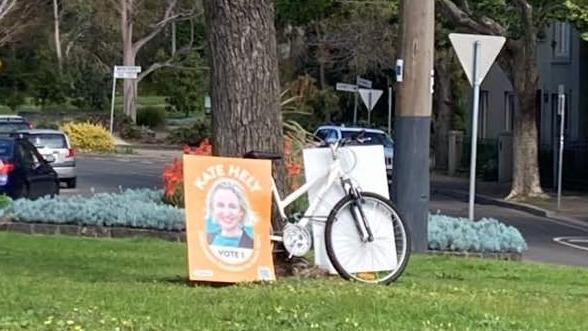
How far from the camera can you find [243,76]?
10.9m

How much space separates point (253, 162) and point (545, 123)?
36.8 metres

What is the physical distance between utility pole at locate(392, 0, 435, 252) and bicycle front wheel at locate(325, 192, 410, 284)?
5.88 m

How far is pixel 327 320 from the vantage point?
334 inches

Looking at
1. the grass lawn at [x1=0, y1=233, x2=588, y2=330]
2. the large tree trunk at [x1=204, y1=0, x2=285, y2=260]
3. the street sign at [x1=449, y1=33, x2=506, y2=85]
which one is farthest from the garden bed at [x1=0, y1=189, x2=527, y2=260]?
the large tree trunk at [x1=204, y1=0, x2=285, y2=260]

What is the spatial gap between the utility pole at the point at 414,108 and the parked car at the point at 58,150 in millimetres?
18790

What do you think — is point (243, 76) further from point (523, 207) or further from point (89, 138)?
point (89, 138)

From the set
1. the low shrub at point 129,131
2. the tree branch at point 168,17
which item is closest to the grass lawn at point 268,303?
the low shrub at point 129,131

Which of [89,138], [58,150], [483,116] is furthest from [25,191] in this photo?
[89,138]

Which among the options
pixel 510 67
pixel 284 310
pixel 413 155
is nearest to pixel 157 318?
pixel 284 310

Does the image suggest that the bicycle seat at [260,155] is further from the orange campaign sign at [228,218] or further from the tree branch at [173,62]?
the tree branch at [173,62]

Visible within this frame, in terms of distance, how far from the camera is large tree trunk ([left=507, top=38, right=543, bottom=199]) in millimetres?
34094

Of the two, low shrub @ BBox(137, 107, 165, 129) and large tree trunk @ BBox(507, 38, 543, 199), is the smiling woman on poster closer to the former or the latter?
large tree trunk @ BBox(507, 38, 543, 199)

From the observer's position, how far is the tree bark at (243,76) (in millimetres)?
10859

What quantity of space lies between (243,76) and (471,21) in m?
22.9
